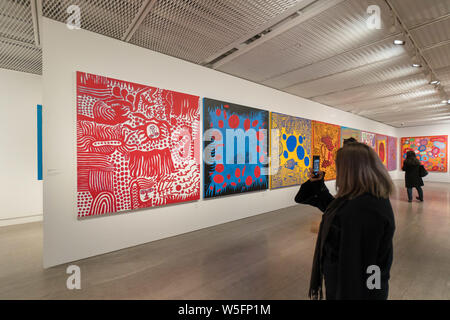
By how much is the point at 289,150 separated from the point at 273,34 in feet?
11.1

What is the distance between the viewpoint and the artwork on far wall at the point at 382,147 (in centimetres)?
1052

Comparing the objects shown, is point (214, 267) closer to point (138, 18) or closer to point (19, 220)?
point (138, 18)

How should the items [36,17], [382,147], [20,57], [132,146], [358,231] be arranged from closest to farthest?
[358,231] < [36,17] < [132,146] < [20,57] < [382,147]

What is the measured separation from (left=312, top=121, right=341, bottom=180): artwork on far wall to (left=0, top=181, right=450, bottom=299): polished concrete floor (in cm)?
314

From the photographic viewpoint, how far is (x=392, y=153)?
12.2 m

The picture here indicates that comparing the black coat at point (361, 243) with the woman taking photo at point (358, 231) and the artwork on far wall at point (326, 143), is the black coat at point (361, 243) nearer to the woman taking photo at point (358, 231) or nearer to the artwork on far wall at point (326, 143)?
the woman taking photo at point (358, 231)

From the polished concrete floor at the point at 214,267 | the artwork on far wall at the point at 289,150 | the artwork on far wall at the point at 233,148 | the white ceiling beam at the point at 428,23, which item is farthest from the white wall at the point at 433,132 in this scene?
the white ceiling beam at the point at 428,23

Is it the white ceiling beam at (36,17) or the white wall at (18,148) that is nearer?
the white ceiling beam at (36,17)

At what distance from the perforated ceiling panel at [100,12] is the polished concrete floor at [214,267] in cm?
330

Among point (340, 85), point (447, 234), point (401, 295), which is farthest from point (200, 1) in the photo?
point (447, 234)

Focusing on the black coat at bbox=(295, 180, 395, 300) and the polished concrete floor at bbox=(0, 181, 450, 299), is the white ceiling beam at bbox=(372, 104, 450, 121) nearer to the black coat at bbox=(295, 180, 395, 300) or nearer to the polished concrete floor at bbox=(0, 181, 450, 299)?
the polished concrete floor at bbox=(0, 181, 450, 299)

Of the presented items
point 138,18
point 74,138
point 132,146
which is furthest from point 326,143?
point 74,138
